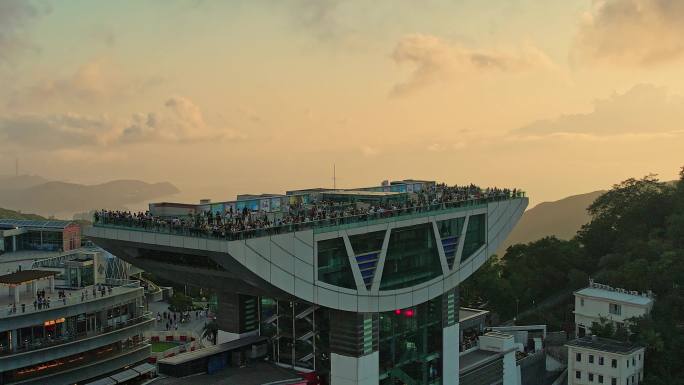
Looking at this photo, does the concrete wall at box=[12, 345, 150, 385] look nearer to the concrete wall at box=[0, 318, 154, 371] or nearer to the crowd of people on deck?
the concrete wall at box=[0, 318, 154, 371]

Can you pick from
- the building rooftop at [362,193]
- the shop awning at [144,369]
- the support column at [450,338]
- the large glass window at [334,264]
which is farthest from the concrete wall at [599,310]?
the shop awning at [144,369]

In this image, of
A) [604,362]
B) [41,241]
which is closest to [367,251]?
[604,362]

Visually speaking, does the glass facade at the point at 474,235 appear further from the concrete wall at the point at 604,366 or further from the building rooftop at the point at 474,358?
the concrete wall at the point at 604,366

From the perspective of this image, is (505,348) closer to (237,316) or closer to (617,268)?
(237,316)

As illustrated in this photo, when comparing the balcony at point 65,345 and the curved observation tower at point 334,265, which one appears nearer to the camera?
the curved observation tower at point 334,265

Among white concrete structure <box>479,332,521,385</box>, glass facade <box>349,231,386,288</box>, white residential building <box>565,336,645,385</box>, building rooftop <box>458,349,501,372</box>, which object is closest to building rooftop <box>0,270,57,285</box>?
glass facade <box>349,231,386,288</box>
